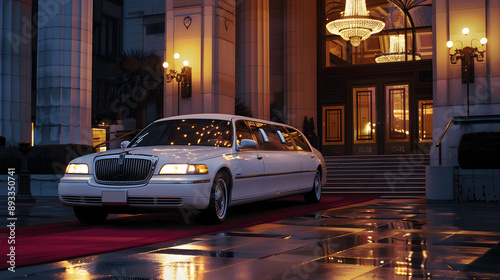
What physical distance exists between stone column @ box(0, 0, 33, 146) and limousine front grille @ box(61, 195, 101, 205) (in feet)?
56.2

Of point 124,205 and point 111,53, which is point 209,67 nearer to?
point 124,205

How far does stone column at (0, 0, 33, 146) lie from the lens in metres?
25.0

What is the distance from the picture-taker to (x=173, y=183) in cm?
822

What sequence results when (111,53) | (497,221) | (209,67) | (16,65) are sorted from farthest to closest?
(111,53) < (16,65) < (209,67) < (497,221)

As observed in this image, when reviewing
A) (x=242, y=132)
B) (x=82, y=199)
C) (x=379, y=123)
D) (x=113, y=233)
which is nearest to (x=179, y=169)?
(x=113, y=233)

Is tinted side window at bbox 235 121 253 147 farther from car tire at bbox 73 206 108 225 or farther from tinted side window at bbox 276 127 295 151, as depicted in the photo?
car tire at bbox 73 206 108 225

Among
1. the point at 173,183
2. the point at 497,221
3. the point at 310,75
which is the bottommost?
the point at 497,221

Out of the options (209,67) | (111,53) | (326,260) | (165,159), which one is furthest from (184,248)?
(111,53)

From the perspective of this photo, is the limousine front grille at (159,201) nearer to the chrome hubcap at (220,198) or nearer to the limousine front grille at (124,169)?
the limousine front grille at (124,169)

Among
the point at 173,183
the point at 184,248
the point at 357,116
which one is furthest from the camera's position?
the point at 357,116

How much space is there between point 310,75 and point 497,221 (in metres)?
18.6

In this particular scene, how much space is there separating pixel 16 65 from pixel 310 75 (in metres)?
12.5

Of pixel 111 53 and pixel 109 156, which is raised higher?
pixel 111 53

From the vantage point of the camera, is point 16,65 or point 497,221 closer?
point 497,221
